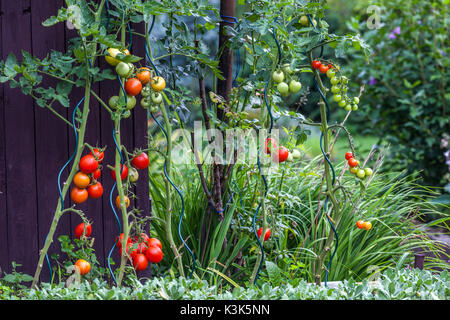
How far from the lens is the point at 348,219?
2607 millimetres

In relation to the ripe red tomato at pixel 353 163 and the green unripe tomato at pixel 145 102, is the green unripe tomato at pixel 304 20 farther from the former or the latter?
the green unripe tomato at pixel 145 102

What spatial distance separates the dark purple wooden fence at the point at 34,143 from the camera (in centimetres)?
207

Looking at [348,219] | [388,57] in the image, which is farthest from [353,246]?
[388,57]

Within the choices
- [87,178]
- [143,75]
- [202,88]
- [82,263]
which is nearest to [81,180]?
[87,178]

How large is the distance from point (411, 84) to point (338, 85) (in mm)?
2665

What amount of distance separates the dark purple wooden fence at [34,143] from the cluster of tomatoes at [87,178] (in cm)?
32

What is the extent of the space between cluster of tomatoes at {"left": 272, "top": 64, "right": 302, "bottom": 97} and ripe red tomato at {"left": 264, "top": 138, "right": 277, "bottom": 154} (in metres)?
0.22

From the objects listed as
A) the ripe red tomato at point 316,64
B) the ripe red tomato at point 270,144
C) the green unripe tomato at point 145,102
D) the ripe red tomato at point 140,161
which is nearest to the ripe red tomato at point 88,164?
the ripe red tomato at point 140,161

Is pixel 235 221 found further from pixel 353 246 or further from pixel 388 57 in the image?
pixel 388 57

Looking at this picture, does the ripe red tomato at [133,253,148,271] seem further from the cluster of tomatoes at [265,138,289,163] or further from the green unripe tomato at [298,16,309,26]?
the green unripe tomato at [298,16,309,26]

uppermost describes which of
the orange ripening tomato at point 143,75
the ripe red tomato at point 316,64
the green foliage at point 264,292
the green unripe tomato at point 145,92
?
the ripe red tomato at point 316,64

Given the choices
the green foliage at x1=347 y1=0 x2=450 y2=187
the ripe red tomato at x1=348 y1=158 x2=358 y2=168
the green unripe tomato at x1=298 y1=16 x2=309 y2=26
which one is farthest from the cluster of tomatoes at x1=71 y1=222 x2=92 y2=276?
the green foliage at x1=347 y1=0 x2=450 y2=187

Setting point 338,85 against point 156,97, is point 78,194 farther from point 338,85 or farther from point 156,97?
point 338,85
